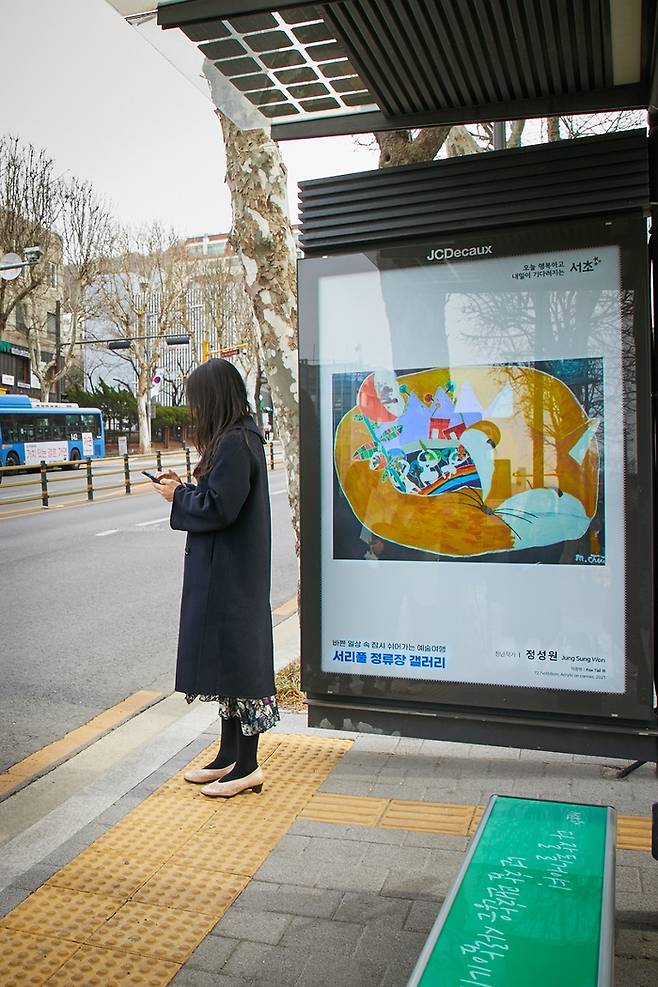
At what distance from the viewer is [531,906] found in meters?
2.21

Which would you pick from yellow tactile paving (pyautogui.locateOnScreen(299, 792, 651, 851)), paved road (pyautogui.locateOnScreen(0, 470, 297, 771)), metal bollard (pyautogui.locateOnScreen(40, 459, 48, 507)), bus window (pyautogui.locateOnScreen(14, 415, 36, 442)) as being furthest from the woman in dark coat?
metal bollard (pyautogui.locateOnScreen(40, 459, 48, 507))

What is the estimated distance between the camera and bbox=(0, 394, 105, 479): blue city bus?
5.32m

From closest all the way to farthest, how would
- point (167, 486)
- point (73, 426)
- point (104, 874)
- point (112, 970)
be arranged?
point (112, 970) < point (104, 874) < point (167, 486) < point (73, 426)

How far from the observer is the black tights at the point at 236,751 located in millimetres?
4074

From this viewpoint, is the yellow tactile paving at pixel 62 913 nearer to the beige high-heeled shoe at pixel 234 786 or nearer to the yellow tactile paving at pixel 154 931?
the yellow tactile paving at pixel 154 931

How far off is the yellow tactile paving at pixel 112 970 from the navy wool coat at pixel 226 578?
1.23 m

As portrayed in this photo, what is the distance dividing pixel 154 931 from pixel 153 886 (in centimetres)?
31

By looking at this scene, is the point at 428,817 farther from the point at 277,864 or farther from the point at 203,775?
the point at 203,775

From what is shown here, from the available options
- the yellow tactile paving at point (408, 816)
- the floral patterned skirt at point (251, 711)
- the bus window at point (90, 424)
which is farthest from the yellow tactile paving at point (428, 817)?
the bus window at point (90, 424)

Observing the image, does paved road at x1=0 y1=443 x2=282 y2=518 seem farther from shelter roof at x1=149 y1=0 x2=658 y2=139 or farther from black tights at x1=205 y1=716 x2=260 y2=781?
shelter roof at x1=149 y1=0 x2=658 y2=139

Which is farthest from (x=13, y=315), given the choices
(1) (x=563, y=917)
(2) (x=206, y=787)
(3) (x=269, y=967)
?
(1) (x=563, y=917)

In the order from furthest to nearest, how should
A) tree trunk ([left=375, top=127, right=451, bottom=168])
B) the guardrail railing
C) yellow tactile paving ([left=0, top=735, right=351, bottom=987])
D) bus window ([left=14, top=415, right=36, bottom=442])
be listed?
tree trunk ([left=375, top=127, right=451, bottom=168]) → the guardrail railing → bus window ([left=14, top=415, right=36, bottom=442]) → yellow tactile paving ([left=0, top=735, right=351, bottom=987])

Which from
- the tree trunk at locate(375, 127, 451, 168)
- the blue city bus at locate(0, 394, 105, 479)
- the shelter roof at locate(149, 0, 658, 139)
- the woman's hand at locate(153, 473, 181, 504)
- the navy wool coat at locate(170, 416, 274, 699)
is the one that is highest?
the tree trunk at locate(375, 127, 451, 168)

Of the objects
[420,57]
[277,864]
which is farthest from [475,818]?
[420,57]
